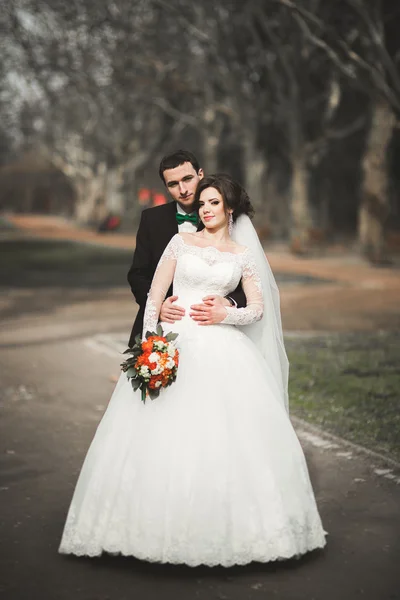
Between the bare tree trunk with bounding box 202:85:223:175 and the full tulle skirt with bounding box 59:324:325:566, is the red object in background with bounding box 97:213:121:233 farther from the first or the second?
the full tulle skirt with bounding box 59:324:325:566

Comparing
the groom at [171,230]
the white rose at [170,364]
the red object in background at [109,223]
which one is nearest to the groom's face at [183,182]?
the groom at [171,230]

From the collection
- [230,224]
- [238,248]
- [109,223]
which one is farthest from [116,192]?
[238,248]

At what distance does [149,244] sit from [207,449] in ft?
5.56

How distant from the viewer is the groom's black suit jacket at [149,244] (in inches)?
234

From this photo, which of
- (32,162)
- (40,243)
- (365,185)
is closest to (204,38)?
(365,185)

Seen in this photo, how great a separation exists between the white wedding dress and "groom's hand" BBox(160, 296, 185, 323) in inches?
1.5

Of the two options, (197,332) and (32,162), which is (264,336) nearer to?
(197,332)

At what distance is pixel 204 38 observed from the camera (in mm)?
25875

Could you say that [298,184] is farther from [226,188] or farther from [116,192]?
[226,188]

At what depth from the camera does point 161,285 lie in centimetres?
529

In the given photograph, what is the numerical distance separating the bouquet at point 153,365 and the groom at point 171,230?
0.22m

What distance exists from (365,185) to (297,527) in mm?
22392

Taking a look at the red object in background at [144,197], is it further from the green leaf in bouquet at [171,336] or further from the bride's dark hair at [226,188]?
the green leaf in bouquet at [171,336]

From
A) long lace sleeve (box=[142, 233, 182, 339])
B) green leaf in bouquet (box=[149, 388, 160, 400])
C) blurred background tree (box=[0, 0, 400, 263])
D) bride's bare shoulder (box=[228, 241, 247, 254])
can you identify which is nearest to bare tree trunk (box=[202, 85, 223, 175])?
blurred background tree (box=[0, 0, 400, 263])
